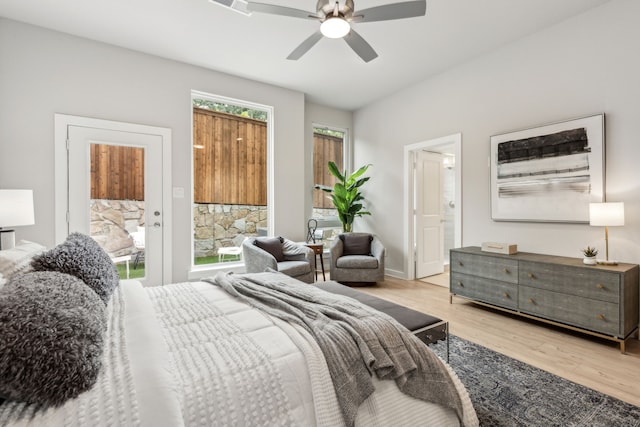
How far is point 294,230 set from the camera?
476cm

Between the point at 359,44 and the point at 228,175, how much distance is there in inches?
105

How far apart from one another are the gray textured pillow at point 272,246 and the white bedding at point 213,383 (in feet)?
7.85

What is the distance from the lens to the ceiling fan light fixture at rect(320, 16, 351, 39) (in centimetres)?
216

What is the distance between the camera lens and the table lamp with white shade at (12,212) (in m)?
2.35

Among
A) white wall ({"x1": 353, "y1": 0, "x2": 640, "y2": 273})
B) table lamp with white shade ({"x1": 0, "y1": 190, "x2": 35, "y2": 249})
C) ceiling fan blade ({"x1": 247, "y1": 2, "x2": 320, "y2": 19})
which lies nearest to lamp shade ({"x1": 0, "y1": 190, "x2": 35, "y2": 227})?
table lamp with white shade ({"x1": 0, "y1": 190, "x2": 35, "y2": 249})

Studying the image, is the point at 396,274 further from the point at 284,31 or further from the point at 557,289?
the point at 284,31

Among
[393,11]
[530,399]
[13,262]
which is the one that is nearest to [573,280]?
[530,399]

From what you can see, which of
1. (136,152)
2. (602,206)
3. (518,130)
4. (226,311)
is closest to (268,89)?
(136,152)

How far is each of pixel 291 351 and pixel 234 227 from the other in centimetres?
353

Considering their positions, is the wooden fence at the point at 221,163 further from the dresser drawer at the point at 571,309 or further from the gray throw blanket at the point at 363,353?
the dresser drawer at the point at 571,309

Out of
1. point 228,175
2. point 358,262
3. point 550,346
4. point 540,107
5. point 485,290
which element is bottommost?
point 550,346

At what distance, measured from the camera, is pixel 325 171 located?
18.3 ft

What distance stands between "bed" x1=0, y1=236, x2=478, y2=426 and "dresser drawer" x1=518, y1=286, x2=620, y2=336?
1.94m

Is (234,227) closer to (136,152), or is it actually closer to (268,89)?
(136,152)
